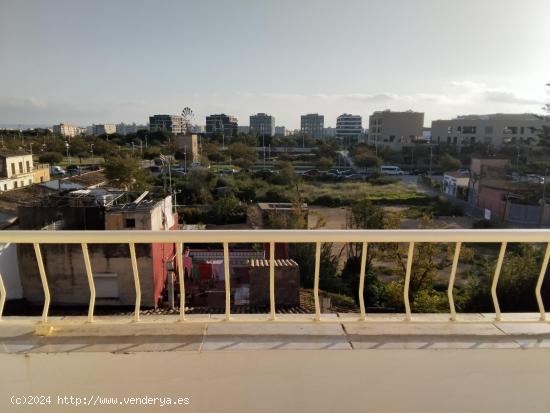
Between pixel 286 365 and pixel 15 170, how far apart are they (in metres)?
26.1

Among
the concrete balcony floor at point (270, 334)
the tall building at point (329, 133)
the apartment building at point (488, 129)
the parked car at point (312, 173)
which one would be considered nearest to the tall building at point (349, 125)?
the tall building at point (329, 133)

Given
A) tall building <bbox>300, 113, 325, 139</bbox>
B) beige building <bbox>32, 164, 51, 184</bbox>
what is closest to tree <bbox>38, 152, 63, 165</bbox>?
beige building <bbox>32, 164, 51, 184</bbox>

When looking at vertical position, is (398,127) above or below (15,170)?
above

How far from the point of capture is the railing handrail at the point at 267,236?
71.4 inches

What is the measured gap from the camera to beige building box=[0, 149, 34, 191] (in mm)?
22188

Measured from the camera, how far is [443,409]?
1558mm

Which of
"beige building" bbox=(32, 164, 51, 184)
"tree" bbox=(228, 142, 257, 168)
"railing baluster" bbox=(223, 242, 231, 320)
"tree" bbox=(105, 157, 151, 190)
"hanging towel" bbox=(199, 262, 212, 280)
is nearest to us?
"railing baluster" bbox=(223, 242, 231, 320)

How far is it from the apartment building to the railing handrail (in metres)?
52.7

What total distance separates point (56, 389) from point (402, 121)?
59.8 metres

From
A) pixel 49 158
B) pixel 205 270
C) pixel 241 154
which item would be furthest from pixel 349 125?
pixel 205 270

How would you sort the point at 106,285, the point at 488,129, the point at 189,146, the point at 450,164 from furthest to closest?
the point at 488,129 < the point at 189,146 < the point at 450,164 < the point at 106,285

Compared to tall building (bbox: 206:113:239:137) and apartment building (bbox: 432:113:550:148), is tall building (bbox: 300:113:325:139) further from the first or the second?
apartment building (bbox: 432:113:550:148)

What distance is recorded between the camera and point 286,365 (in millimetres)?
1718

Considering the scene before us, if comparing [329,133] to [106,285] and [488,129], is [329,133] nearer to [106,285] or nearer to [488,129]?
[488,129]
